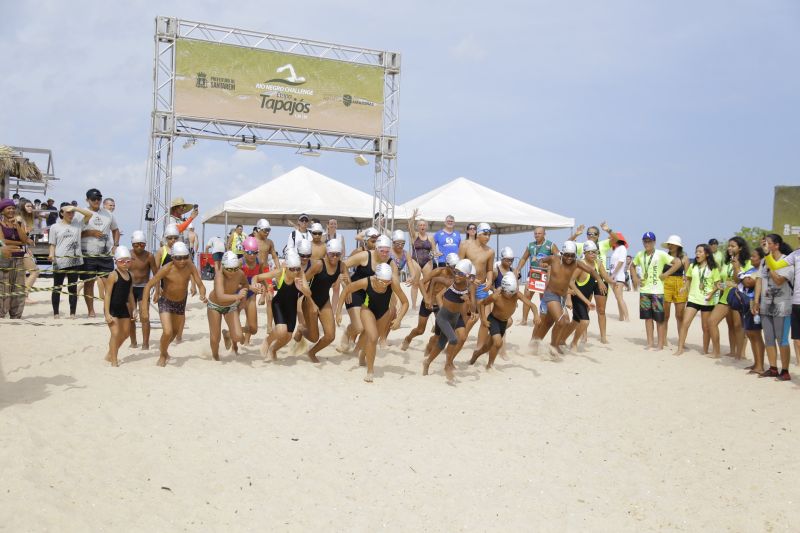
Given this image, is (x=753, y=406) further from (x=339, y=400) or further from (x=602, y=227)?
(x=602, y=227)

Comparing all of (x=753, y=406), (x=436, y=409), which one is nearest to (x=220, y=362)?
(x=436, y=409)

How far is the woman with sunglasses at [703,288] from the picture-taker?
9.79 metres

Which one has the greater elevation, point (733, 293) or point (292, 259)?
point (292, 259)

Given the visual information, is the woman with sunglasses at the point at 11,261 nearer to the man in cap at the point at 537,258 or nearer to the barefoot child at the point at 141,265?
the barefoot child at the point at 141,265

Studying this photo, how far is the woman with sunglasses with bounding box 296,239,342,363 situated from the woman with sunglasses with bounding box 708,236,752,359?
19.0ft

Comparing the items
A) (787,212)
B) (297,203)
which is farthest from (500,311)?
(297,203)

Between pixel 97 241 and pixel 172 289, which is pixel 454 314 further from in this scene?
pixel 97 241

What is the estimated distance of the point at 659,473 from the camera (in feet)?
17.4

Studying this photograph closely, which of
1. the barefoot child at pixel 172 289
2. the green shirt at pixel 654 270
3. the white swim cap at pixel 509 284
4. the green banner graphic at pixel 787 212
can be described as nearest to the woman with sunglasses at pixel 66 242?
the barefoot child at pixel 172 289

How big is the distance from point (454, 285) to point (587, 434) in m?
2.43

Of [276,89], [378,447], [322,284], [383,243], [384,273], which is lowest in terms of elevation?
[378,447]

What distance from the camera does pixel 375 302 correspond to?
25.6 ft

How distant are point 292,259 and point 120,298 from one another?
7.27ft

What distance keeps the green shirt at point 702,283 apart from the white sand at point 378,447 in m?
1.59
